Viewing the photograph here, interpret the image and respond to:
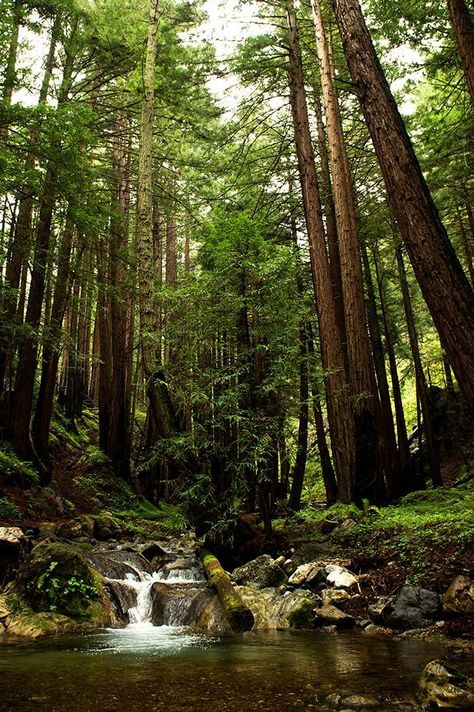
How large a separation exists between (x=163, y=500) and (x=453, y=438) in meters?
12.1

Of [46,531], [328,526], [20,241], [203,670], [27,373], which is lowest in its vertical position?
[203,670]

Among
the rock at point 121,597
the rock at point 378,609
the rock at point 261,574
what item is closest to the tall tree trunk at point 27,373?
the rock at point 121,597

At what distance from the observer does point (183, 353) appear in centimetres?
796

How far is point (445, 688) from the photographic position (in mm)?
2893

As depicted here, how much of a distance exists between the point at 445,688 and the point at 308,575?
4.07 meters

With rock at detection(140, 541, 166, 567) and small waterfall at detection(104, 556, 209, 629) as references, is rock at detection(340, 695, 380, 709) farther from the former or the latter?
rock at detection(140, 541, 166, 567)

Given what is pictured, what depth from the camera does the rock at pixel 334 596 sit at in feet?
20.2

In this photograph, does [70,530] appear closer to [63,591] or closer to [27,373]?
[63,591]

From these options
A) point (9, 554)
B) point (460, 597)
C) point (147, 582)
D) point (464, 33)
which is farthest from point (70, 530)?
point (464, 33)

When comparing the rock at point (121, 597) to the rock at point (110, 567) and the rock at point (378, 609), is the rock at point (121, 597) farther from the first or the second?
the rock at point (378, 609)

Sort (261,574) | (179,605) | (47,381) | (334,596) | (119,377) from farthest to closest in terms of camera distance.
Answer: (119,377) → (47,381) → (261,574) → (179,605) → (334,596)

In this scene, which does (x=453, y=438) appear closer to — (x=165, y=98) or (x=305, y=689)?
(x=165, y=98)

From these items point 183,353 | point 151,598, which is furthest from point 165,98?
point 151,598

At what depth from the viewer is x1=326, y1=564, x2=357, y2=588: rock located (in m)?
6.41
